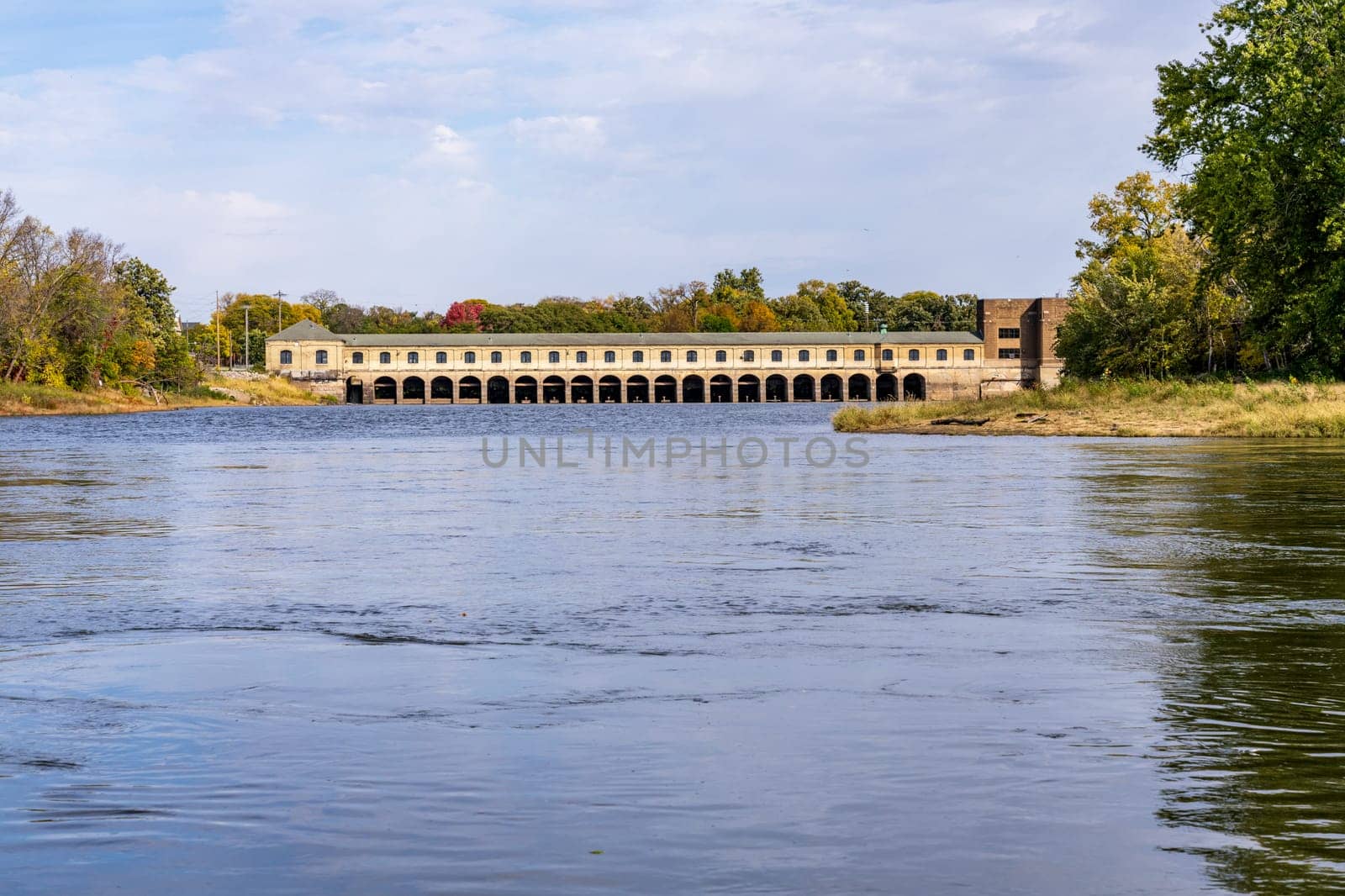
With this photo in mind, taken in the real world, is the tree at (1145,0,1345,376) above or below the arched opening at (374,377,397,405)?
above

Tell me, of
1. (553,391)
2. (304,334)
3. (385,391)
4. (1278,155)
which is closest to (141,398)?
(304,334)

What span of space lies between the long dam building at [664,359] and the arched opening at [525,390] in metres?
0.27

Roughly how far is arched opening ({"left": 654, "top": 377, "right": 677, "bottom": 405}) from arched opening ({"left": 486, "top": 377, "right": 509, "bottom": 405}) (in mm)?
16207

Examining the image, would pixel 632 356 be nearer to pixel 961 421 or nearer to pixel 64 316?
pixel 64 316

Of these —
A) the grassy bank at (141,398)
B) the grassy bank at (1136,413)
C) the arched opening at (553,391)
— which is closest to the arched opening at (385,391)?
the grassy bank at (141,398)

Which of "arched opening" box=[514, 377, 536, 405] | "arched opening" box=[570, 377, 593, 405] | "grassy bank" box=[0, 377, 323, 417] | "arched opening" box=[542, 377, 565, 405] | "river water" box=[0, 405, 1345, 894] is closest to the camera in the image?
"river water" box=[0, 405, 1345, 894]

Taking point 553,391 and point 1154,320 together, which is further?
point 553,391

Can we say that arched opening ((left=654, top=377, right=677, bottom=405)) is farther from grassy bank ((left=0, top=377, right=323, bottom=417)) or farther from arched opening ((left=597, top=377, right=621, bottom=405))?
grassy bank ((left=0, top=377, right=323, bottom=417))

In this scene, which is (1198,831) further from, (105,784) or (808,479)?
(808,479)

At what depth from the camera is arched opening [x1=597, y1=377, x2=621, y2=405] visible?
15750cm

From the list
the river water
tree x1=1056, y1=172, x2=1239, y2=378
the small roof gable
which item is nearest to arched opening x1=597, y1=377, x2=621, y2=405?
the small roof gable

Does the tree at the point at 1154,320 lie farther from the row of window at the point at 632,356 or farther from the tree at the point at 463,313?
the tree at the point at 463,313

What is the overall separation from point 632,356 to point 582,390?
26.0 ft

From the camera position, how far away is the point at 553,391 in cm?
15975
